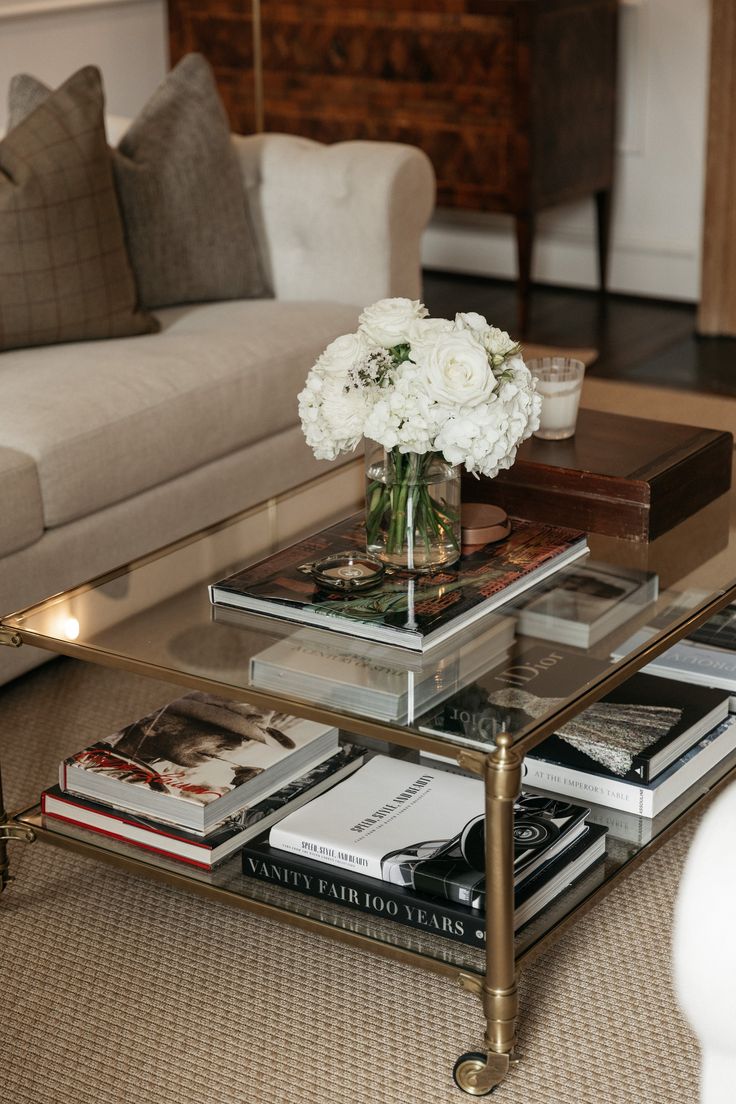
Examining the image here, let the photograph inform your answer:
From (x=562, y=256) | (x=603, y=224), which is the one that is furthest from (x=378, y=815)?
(x=562, y=256)

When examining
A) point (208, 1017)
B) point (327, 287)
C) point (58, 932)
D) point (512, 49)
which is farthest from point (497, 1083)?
point (512, 49)

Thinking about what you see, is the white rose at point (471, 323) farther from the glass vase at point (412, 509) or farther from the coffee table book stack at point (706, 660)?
the coffee table book stack at point (706, 660)

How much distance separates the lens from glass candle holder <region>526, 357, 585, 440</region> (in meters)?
2.06

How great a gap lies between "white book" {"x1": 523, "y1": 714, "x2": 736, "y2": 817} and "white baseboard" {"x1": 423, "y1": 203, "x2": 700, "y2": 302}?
124 inches

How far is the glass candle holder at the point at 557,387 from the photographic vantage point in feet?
6.76

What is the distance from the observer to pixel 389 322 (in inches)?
66.1

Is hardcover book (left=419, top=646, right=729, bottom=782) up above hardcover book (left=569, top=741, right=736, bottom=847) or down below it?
above

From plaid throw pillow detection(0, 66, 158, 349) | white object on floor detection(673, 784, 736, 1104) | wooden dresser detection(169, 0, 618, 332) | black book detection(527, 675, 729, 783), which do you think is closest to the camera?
white object on floor detection(673, 784, 736, 1104)

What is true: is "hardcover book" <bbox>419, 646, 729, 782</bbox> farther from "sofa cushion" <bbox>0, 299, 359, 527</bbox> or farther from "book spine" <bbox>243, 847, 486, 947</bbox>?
"sofa cushion" <bbox>0, 299, 359, 527</bbox>

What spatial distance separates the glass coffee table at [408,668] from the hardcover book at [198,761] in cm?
6

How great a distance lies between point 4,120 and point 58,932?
3.13m

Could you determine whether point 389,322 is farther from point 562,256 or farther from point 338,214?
point 562,256

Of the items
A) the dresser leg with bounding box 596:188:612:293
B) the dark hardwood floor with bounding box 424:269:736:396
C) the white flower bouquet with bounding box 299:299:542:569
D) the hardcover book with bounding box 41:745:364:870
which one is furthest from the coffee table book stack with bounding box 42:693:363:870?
the dresser leg with bounding box 596:188:612:293

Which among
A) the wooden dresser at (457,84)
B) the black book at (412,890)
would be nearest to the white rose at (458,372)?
the black book at (412,890)
